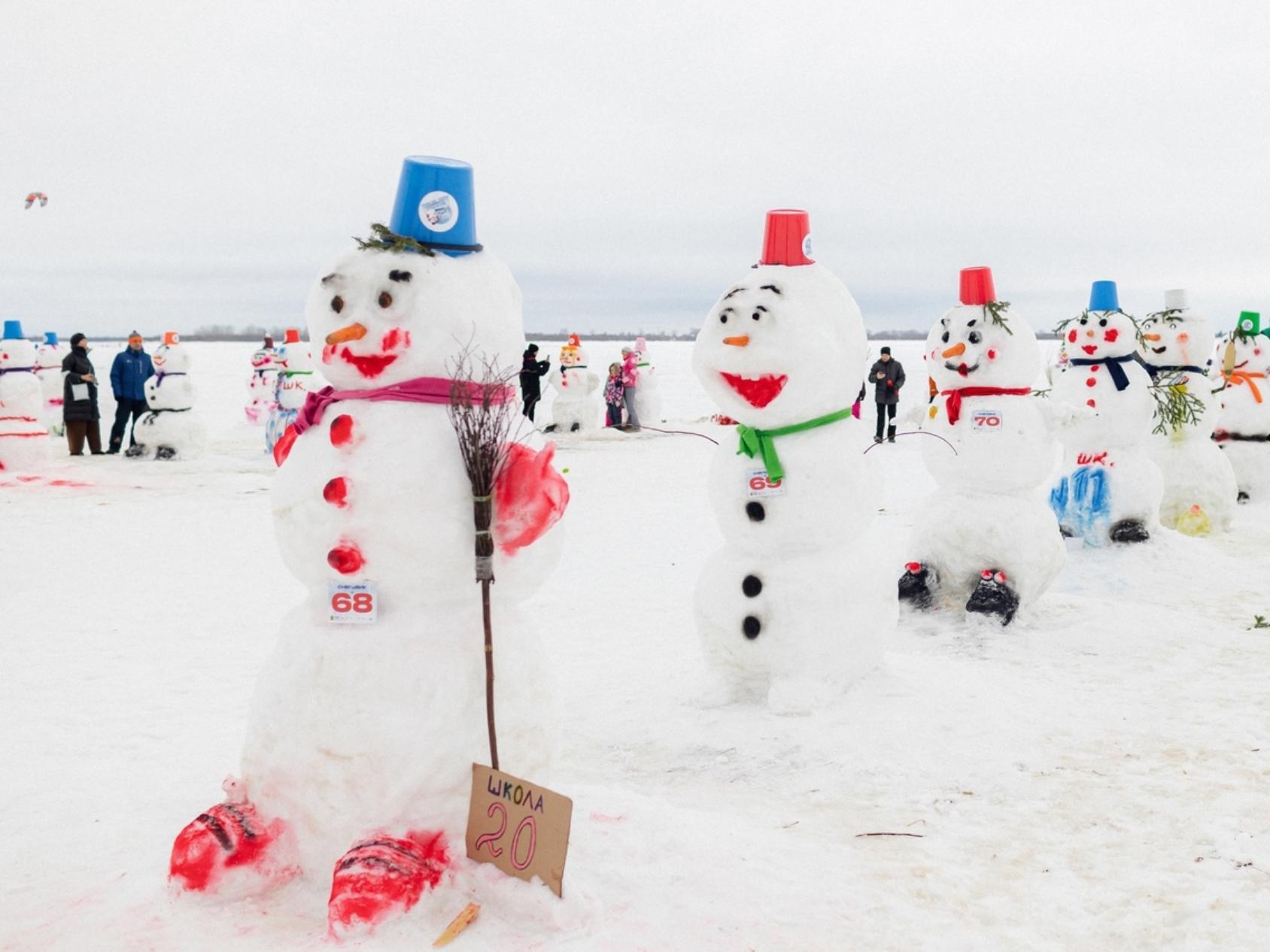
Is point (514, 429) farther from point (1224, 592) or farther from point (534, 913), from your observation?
point (1224, 592)

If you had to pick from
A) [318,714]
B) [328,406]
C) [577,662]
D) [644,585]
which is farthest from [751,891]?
[644,585]

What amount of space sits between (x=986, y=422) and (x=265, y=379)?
496 inches

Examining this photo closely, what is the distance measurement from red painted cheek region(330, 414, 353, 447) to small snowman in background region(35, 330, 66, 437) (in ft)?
59.2

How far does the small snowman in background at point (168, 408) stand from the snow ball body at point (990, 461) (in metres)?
10.8

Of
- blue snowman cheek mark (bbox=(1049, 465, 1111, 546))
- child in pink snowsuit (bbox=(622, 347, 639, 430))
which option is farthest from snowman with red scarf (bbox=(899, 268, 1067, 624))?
child in pink snowsuit (bbox=(622, 347, 639, 430))

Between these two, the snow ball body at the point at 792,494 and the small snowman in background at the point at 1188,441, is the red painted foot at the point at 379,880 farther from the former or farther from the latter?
the small snowman in background at the point at 1188,441

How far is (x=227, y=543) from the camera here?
9000 millimetres

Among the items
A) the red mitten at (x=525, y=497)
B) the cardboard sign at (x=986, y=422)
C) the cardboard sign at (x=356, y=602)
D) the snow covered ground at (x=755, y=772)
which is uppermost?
the cardboard sign at (x=986, y=422)

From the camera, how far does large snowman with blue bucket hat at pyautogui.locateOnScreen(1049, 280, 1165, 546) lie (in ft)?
26.6

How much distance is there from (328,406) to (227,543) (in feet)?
21.4

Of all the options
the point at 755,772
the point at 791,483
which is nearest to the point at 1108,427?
the point at 791,483

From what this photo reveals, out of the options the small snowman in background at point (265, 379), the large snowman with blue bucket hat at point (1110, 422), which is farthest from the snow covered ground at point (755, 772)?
the small snowman in background at point (265, 379)

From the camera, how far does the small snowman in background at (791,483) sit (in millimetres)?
4711

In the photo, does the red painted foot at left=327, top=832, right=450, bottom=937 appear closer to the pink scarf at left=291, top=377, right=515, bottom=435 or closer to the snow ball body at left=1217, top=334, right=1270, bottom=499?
the pink scarf at left=291, top=377, right=515, bottom=435
